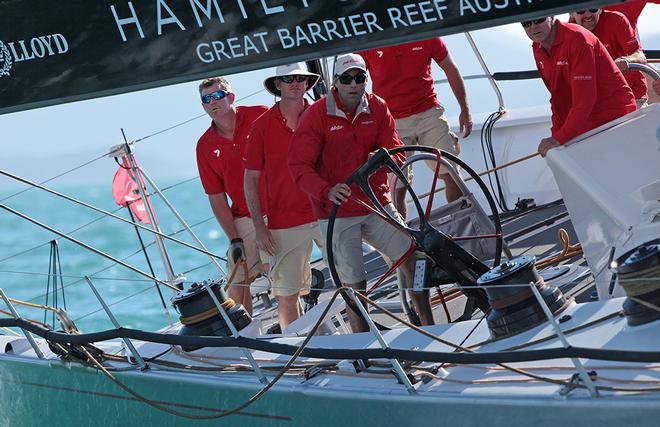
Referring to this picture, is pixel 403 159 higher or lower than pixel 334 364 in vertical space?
higher

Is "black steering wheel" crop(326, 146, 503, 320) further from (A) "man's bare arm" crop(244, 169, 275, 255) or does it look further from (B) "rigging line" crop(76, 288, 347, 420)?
(A) "man's bare arm" crop(244, 169, 275, 255)

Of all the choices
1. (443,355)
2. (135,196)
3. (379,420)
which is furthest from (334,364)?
(135,196)

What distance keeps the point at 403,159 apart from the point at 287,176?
22.1 inches

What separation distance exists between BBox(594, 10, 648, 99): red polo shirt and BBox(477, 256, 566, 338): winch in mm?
2358

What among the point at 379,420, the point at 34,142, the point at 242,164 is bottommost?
the point at 379,420

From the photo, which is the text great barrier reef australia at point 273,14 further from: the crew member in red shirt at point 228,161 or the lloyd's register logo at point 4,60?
the crew member in red shirt at point 228,161

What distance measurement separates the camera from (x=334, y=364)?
443 centimetres

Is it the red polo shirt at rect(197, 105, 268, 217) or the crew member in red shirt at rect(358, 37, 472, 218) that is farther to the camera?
the crew member in red shirt at rect(358, 37, 472, 218)

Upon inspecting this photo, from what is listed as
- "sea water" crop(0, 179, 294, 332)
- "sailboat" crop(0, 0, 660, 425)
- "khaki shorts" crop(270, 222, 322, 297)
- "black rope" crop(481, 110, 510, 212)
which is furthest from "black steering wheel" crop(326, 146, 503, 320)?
"sea water" crop(0, 179, 294, 332)

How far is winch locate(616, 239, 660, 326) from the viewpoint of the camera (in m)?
3.67

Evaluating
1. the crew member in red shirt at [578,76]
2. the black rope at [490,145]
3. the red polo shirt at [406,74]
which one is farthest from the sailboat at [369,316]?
the black rope at [490,145]

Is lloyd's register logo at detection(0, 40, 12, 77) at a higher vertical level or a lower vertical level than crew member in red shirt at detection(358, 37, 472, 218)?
higher

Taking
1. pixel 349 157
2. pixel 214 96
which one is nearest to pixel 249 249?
pixel 214 96

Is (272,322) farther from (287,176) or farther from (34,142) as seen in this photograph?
(34,142)
